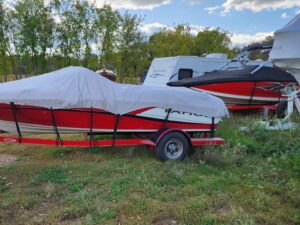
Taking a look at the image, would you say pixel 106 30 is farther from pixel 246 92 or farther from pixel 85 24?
pixel 246 92

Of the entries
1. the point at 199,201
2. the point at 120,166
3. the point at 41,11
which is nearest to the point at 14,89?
the point at 120,166

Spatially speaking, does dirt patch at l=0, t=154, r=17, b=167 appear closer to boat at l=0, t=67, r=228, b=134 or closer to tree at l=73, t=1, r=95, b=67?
boat at l=0, t=67, r=228, b=134

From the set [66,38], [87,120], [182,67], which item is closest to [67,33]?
[66,38]

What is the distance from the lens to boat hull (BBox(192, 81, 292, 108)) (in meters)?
9.80

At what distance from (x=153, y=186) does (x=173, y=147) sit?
60.8 inches

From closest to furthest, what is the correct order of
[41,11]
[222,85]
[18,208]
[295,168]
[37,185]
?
[18,208]
[37,185]
[295,168]
[222,85]
[41,11]

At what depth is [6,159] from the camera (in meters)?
6.04

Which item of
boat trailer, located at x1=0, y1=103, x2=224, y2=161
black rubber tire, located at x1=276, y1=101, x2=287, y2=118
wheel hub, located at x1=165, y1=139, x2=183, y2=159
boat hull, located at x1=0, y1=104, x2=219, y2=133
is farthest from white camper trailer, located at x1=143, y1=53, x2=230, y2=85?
wheel hub, located at x1=165, y1=139, x2=183, y2=159

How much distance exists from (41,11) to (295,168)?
42.9 feet

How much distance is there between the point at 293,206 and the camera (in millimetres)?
4082

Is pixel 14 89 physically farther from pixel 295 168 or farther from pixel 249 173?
pixel 295 168

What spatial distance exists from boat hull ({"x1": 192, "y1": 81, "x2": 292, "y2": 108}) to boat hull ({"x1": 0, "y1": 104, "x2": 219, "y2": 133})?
3.70 metres

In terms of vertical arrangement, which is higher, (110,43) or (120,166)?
(110,43)

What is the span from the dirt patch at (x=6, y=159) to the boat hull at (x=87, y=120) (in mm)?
592
